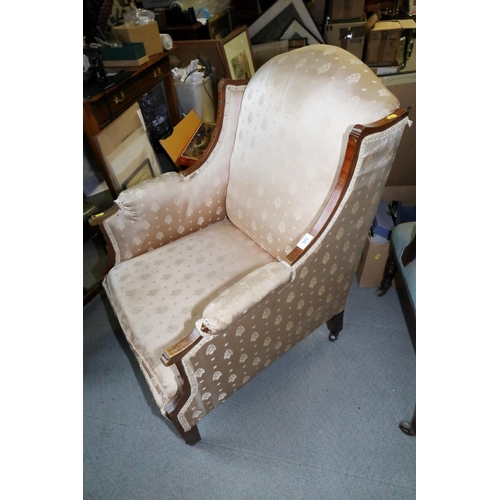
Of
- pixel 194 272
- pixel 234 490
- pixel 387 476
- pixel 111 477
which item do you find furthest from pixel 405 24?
pixel 111 477

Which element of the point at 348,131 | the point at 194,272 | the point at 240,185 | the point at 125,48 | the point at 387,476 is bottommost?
the point at 387,476

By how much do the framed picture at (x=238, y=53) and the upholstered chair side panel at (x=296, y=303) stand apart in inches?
51.2

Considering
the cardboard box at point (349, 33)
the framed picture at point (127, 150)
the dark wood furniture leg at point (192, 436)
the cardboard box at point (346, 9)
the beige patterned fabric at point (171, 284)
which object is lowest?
the dark wood furniture leg at point (192, 436)

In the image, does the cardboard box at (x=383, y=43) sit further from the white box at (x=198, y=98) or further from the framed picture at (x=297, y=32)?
the white box at (x=198, y=98)

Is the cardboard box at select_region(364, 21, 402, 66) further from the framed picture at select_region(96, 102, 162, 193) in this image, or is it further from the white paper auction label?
the white paper auction label

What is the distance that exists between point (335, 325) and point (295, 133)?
803 millimetres

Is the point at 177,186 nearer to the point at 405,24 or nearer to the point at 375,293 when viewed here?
the point at 375,293

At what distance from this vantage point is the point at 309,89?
98 centimetres

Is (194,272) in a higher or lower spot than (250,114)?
lower

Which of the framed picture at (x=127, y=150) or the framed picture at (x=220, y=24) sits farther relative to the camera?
the framed picture at (x=220, y=24)

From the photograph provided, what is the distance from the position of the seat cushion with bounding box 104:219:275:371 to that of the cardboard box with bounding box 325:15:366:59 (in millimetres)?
1699

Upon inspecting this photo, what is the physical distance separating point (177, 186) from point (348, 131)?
638 mm

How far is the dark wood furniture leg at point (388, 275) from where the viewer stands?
1.52 metres

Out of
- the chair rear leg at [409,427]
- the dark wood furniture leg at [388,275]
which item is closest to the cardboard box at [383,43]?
the dark wood furniture leg at [388,275]
